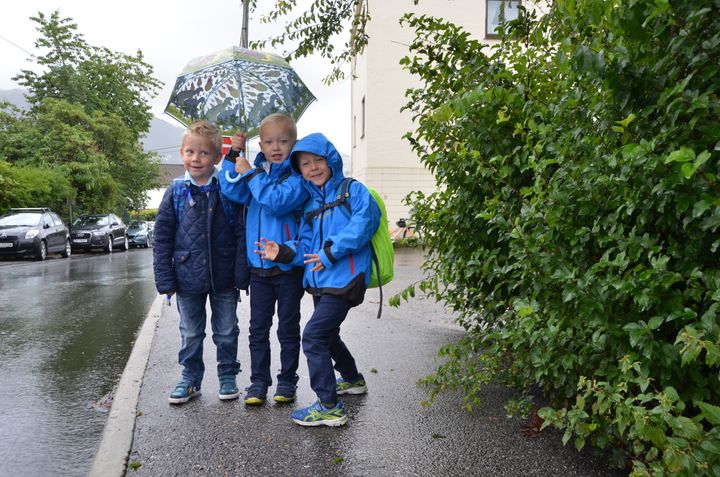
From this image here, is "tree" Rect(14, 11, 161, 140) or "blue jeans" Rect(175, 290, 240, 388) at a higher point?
"tree" Rect(14, 11, 161, 140)

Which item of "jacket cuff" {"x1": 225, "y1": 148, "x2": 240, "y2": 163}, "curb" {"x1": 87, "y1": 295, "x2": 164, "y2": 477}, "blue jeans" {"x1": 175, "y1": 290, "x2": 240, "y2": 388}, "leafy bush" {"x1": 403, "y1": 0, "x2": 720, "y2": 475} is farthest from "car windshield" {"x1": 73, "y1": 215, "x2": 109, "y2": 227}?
"leafy bush" {"x1": 403, "y1": 0, "x2": 720, "y2": 475}

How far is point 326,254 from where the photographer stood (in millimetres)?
3666

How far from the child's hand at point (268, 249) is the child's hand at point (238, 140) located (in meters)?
0.69

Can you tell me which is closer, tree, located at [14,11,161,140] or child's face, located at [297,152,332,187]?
child's face, located at [297,152,332,187]

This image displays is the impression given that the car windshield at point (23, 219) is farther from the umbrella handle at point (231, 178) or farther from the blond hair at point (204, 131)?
the umbrella handle at point (231, 178)

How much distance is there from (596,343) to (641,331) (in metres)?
0.27

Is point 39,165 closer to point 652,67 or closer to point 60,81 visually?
point 60,81

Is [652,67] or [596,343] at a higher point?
[652,67]

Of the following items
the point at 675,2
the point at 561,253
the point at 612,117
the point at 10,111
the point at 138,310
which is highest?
the point at 10,111

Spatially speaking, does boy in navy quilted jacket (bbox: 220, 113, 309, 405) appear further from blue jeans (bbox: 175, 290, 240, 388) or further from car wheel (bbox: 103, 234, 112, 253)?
car wheel (bbox: 103, 234, 112, 253)

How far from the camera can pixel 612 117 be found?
7.62 feet

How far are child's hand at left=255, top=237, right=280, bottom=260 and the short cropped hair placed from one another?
73 centimetres

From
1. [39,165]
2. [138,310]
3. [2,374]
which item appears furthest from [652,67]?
[39,165]

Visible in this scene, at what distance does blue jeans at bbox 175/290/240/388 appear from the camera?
4.21 m
